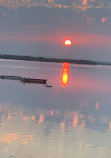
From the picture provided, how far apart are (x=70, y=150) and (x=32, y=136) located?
11.6ft

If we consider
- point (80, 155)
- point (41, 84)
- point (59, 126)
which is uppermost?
point (41, 84)

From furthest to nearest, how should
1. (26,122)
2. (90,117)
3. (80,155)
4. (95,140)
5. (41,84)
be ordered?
(41,84) → (90,117) → (26,122) → (95,140) → (80,155)

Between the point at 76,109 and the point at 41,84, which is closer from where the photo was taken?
the point at 76,109

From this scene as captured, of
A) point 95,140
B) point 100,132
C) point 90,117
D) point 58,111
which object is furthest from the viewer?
point 58,111

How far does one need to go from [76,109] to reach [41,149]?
672 inches

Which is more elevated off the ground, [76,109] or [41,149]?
[76,109]

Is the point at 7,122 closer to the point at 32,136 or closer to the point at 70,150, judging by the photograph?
the point at 32,136

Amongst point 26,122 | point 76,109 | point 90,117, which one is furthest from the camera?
point 76,109

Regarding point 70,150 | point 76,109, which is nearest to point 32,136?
point 70,150

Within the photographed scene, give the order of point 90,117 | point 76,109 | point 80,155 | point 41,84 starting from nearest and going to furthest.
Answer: point 80,155 < point 90,117 < point 76,109 < point 41,84

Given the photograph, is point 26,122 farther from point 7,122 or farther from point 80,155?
point 80,155

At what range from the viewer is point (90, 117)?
3012cm

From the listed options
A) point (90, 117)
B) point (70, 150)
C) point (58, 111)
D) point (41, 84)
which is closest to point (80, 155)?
point (70, 150)

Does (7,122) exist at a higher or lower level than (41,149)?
higher
